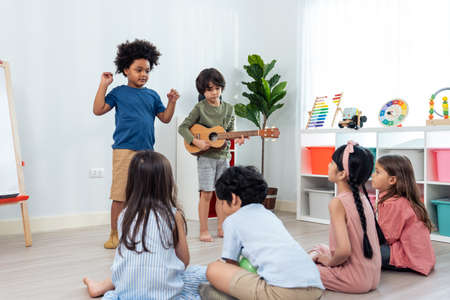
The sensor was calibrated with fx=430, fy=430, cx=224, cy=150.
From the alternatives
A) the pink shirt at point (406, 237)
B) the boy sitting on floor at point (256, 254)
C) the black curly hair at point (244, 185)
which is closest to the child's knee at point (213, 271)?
the boy sitting on floor at point (256, 254)

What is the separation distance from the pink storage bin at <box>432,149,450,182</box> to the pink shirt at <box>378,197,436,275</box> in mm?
892

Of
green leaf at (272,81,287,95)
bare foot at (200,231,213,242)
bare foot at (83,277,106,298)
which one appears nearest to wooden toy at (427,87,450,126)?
green leaf at (272,81,287,95)

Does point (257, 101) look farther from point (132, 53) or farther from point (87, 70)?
point (132, 53)

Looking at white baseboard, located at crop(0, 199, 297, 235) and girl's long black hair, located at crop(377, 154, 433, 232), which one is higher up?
girl's long black hair, located at crop(377, 154, 433, 232)

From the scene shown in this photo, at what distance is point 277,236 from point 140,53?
171cm

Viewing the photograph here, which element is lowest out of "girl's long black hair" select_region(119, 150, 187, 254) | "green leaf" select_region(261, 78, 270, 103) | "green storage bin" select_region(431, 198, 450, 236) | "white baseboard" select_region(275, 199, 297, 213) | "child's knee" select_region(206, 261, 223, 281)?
"white baseboard" select_region(275, 199, 297, 213)

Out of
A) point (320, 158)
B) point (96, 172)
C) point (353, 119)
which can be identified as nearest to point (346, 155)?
point (353, 119)

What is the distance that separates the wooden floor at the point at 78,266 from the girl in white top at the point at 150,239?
1.45 ft

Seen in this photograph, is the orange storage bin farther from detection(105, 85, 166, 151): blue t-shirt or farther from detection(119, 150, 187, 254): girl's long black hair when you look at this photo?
detection(119, 150, 187, 254): girl's long black hair

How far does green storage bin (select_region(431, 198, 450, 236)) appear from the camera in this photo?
112 inches

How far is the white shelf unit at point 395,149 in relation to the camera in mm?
2943

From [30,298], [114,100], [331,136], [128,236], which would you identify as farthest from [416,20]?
[30,298]

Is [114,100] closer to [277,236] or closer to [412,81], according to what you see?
[277,236]

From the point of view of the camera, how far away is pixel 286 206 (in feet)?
14.2
